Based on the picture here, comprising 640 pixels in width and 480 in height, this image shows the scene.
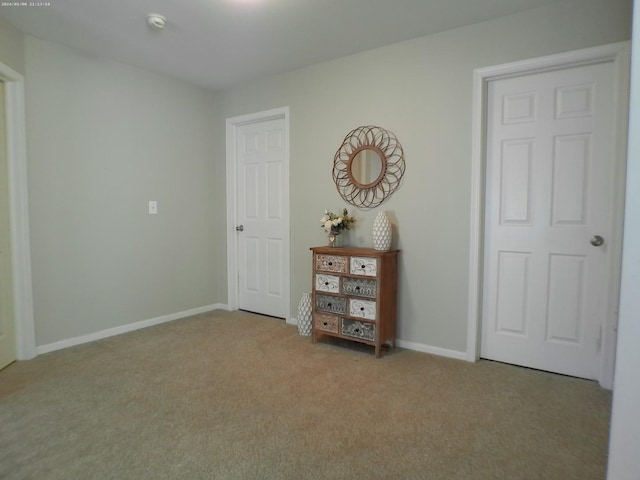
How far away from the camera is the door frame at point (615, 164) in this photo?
78.2 inches

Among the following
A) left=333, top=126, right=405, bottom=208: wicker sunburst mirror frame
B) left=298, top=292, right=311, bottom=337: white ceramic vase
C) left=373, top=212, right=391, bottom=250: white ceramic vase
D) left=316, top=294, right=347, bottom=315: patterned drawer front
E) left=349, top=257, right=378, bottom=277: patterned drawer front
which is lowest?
left=298, top=292, right=311, bottom=337: white ceramic vase

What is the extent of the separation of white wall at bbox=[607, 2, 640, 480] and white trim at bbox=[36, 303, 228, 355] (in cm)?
334

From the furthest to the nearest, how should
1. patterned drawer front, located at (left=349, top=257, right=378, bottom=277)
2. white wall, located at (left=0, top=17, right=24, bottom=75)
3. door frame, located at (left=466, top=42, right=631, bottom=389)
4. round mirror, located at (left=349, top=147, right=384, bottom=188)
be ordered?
1. round mirror, located at (left=349, top=147, right=384, bottom=188)
2. patterned drawer front, located at (left=349, top=257, right=378, bottom=277)
3. white wall, located at (left=0, top=17, right=24, bottom=75)
4. door frame, located at (left=466, top=42, right=631, bottom=389)

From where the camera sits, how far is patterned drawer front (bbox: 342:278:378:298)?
2547 millimetres

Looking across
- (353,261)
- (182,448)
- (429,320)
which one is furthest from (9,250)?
(429,320)

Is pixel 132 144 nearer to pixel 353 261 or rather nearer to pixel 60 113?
pixel 60 113

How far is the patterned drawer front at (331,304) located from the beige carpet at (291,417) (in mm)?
320

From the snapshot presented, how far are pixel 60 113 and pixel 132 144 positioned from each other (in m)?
0.56

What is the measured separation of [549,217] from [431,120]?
105 cm
